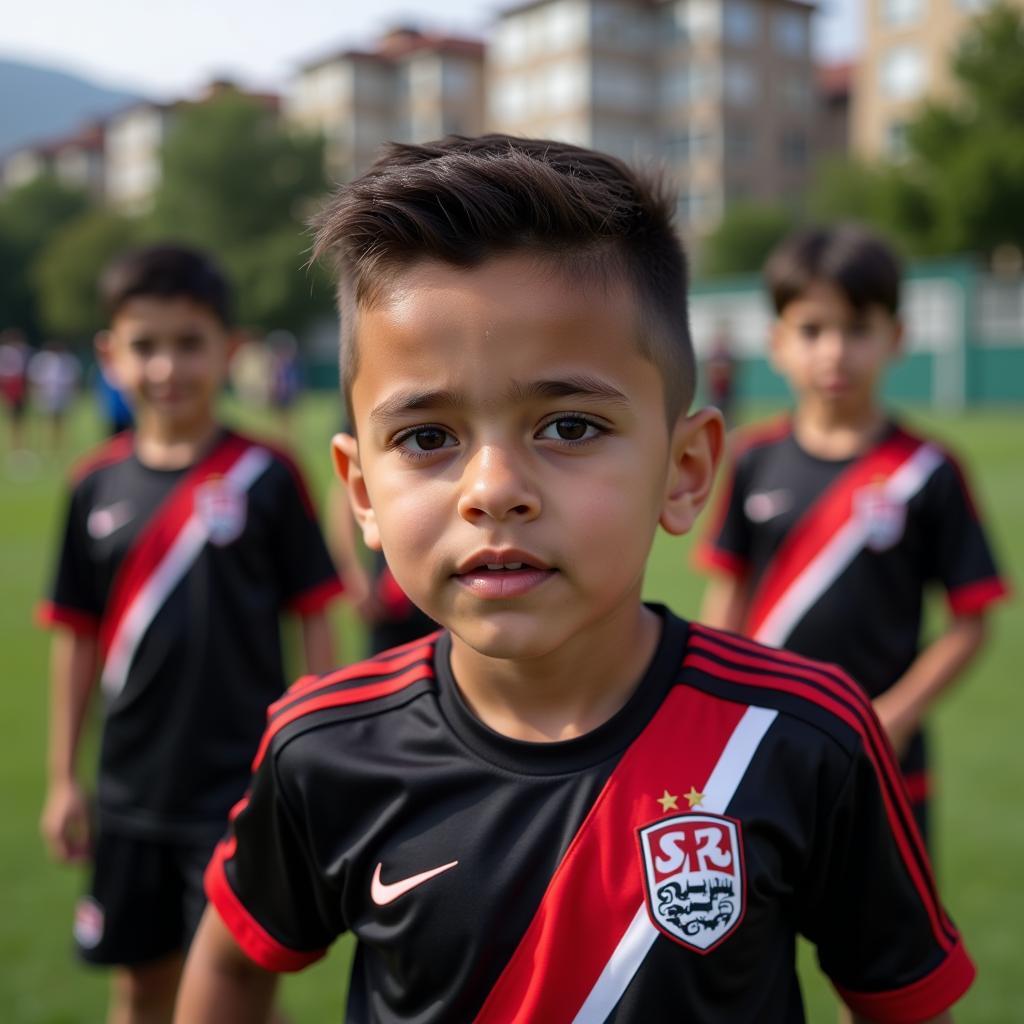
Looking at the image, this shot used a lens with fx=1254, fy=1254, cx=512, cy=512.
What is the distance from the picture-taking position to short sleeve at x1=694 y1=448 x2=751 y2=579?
340 centimetres

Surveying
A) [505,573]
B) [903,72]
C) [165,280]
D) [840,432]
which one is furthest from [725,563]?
[903,72]

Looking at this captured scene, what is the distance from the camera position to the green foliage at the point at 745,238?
4706 cm

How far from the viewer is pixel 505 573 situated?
1.41 m

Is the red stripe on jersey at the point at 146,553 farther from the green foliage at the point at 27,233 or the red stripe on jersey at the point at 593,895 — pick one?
the green foliage at the point at 27,233

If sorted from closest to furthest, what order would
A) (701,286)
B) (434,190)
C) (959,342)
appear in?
(434,190), (959,342), (701,286)

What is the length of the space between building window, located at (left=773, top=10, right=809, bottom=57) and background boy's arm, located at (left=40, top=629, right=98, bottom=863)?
6628 cm

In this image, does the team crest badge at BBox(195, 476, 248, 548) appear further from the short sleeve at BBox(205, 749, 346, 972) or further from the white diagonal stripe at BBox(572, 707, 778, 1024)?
the white diagonal stripe at BBox(572, 707, 778, 1024)

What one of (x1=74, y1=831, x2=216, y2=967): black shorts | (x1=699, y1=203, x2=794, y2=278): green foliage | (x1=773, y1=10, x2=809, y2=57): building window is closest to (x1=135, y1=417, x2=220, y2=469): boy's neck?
(x1=74, y1=831, x2=216, y2=967): black shorts

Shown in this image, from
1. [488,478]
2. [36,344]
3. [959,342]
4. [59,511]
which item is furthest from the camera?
[36,344]

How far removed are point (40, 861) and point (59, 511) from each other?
9.87 meters

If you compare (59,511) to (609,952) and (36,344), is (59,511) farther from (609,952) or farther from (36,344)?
(36,344)

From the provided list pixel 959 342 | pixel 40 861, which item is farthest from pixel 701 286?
pixel 40 861

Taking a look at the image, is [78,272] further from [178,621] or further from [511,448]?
[511,448]

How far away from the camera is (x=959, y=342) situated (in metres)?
28.6
